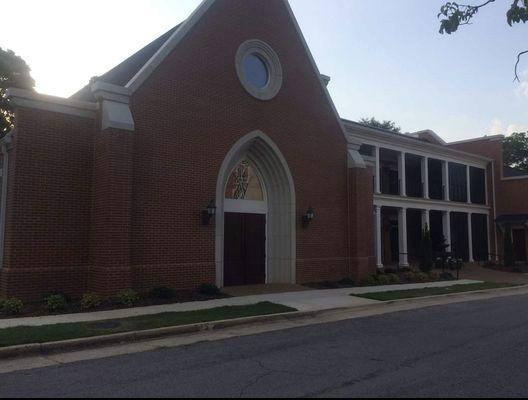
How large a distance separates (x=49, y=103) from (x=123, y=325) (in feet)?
20.2

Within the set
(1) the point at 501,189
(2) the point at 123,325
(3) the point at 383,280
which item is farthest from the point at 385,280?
(1) the point at 501,189

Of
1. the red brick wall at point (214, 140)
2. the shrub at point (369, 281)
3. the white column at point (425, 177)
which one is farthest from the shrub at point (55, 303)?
the white column at point (425, 177)

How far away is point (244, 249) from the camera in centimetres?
1712

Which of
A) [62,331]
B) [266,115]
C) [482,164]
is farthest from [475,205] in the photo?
[62,331]

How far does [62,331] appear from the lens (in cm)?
879

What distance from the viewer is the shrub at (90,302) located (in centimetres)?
1165

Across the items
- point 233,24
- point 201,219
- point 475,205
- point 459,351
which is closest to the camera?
point 459,351

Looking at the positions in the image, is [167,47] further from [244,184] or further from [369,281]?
[369,281]

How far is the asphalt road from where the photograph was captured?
5.70m

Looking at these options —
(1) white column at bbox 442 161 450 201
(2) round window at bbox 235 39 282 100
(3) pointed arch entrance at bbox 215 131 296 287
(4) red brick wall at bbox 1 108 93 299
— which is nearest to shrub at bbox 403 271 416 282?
(3) pointed arch entrance at bbox 215 131 296 287

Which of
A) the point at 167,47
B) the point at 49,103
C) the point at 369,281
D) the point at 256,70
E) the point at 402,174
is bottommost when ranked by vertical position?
the point at 369,281

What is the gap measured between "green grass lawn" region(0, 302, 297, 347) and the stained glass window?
18.2 feet

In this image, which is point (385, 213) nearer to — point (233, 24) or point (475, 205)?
point (475, 205)

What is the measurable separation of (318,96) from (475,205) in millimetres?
18927
